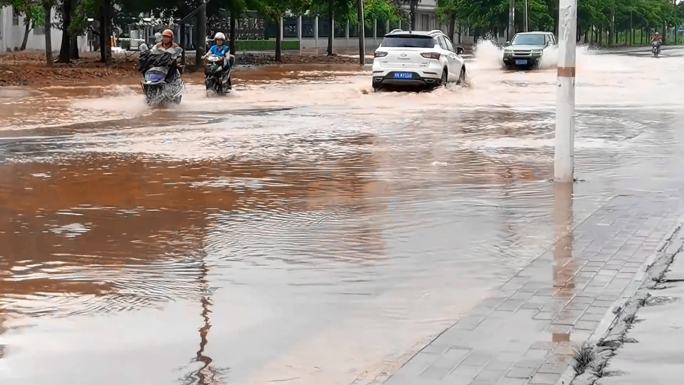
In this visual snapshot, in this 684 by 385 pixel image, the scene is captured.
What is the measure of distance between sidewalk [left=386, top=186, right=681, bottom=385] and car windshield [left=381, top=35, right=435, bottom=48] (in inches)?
777

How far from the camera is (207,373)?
587 cm

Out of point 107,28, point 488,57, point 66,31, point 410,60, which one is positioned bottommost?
point 488,57

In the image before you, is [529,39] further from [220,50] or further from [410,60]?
[220,50]

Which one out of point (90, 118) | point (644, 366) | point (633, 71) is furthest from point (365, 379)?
point (633, 71)

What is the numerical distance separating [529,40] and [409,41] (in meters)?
23.3

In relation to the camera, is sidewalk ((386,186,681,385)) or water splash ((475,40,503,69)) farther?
water splash ((475,40,503,69))

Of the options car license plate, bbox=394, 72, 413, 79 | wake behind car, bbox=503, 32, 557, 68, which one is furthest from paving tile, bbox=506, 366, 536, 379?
wake behind car, bbox=503, 32, 557, 68

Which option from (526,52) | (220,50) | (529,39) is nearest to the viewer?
(220,50)

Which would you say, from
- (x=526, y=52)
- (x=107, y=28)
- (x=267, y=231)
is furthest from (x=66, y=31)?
(x=267, y=231)

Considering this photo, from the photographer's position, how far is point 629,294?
289 inches

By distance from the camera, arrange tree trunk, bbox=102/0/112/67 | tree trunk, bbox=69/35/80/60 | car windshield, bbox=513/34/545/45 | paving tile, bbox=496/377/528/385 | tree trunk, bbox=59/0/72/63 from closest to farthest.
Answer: paving tile, bbox=496/377/528/385 < tree trunk, bbox=102/0/112/67 < tree trunk, bbox=59/0/72/63 < tree trunk, bbox=69/35/80/60 < car windshield, bbox=513/34/545/45

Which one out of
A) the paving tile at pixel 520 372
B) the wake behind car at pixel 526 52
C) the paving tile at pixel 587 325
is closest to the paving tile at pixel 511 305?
the paving tile at pixel 587 325

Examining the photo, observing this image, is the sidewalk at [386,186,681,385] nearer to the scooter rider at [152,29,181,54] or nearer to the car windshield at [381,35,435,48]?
the scooter rider at [152,29,181,54]

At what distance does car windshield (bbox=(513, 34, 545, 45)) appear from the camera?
51.8 metres
